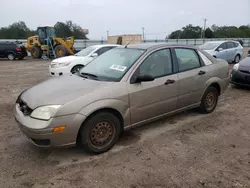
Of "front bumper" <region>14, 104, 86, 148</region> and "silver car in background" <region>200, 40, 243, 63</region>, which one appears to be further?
"silver car in background" <region>200, 40, 243, 63</region>

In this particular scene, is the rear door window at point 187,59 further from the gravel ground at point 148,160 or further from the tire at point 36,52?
the tire at point 36,52

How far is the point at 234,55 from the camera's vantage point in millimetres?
13281

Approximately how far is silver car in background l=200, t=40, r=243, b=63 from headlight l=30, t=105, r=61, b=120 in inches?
419

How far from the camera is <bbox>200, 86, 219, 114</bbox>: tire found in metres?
4.69

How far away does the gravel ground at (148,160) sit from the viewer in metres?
2.67

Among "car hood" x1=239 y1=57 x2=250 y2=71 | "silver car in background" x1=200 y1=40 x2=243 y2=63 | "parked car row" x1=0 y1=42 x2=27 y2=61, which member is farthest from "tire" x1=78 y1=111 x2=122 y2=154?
"parked car row" x1=0 y1=42 x2=27 y2=61

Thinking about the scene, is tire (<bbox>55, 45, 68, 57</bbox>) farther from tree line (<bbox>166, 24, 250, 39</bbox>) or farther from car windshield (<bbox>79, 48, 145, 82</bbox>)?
tree line (<bbox>166, 24, 250, 39</bbox>)

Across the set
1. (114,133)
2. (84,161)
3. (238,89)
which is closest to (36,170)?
(84,161)

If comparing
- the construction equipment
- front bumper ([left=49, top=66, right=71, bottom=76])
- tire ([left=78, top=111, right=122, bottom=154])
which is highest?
the construction equipment

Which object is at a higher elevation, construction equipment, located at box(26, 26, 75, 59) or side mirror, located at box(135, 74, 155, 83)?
construction equipment, located at box(26, 26, 75, 59)

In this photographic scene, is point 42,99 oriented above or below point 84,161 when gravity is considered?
above

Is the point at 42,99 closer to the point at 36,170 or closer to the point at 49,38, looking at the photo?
the point at 36,170

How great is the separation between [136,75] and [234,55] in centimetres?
1190

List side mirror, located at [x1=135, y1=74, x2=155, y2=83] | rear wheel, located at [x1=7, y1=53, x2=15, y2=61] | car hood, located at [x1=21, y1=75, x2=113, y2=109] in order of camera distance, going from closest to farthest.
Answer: car hood, located at [x1=21, y1=75, x2=113, y2=109] → side mirror, located at [x1=135, y1=74, x2=155, y2=83] → rear wheel, located at [x1=7, y1=53, x2=15, y2=61]
